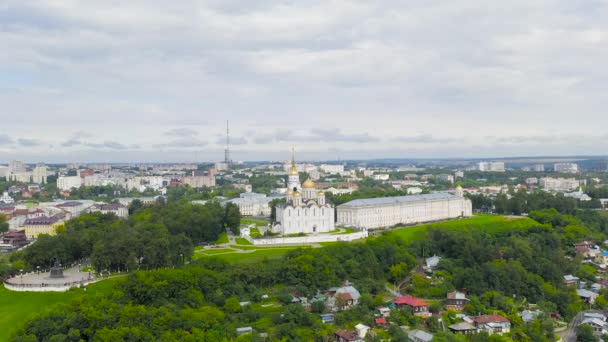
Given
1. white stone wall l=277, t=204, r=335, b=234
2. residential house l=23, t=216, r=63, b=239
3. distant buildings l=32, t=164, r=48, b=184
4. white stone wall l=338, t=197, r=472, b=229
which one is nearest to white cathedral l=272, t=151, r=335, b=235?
white stone wall l=277, t=204, r=335, b=234

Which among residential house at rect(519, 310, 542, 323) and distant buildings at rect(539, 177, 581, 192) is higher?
distant buildings at rect(539, 177, 581, 192)

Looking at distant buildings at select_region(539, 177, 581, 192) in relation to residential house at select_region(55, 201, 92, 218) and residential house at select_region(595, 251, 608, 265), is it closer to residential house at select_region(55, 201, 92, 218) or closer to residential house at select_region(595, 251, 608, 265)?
residential house at select_region(595, 251, 608, 265)

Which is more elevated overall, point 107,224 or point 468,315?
point 107,224

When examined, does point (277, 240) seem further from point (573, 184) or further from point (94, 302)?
point (573, 184)

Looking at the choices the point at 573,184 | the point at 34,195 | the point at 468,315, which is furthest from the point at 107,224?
the point at 573,184

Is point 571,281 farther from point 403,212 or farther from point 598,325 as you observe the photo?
point 403,212

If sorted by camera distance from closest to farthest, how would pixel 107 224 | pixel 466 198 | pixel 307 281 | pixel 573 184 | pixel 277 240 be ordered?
1. pixel 307 281
2. pixel 277 240
3. pixel 107 224
4. pixel 466 198
5. pixel 573 184
